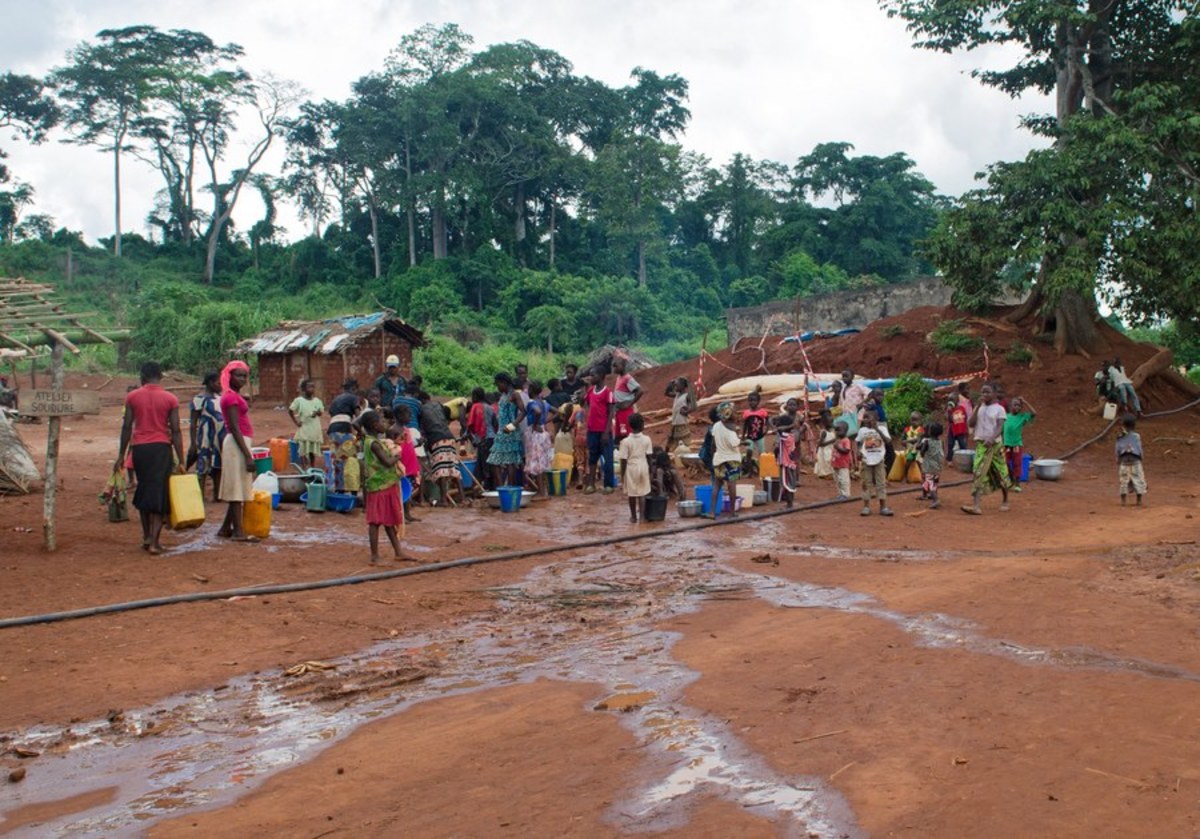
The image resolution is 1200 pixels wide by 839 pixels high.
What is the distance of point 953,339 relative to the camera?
24.5m

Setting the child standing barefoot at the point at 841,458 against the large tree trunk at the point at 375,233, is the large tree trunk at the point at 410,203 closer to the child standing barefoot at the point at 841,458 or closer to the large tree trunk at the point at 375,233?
the large tree trunk at the point at 375,233

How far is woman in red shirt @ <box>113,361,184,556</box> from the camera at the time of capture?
9773mm

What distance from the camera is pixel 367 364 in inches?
1145

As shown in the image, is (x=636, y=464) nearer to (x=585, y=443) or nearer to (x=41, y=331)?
(x=585, y=443)

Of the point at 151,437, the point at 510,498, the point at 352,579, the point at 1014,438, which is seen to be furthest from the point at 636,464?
the point at 1014,438

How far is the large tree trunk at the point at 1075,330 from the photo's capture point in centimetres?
2403

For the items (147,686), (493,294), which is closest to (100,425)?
(147,686)

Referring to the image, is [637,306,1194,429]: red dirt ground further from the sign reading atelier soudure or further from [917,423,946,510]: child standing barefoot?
the sign reading atelier soudure

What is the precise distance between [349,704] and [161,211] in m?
54.5

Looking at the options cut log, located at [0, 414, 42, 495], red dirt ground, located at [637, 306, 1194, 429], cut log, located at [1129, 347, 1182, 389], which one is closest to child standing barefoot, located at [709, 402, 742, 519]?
cut log, located at [0, 414, 42, 495]

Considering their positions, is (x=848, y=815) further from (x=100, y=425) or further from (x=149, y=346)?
(x=149, y=346)

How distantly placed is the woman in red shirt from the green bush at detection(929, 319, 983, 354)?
1871cm

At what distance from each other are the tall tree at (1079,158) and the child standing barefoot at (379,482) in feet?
48.2

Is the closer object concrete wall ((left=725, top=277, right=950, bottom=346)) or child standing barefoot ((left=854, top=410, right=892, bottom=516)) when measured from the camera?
child standing barefoot ((left=854, top=410, right=892, bottom=516))
